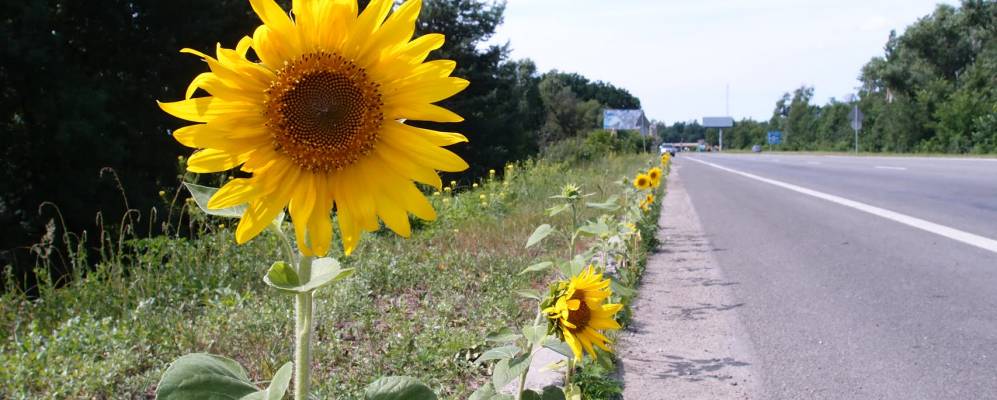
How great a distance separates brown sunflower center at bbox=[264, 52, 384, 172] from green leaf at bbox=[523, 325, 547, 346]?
2.96 feet

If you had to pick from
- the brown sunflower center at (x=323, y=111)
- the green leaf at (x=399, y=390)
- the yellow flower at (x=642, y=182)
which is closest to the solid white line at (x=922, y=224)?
the yellow flower at (x=642, y=182)

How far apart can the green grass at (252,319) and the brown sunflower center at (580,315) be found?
3.11 ft

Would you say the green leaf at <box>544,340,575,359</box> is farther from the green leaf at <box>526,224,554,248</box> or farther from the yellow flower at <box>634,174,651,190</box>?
the yellow flower at <box>634,174,651,190</box>

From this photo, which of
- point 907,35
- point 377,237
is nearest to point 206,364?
point 377,237

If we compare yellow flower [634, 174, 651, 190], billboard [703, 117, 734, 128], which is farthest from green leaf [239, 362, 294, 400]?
billboard [703, 117, 734, 128]

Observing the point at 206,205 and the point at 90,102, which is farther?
the point at 90,102

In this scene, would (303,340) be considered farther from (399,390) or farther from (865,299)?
(865,299)

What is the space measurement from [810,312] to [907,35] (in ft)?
150

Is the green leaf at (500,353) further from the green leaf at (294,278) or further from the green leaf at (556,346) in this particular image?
the green leaf at (294,278)

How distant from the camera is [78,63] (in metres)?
10.1

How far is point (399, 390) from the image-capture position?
121 centimetres

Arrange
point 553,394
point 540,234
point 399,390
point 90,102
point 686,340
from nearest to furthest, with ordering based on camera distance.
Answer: point 399,390
point 553,394
point 540,234
point 686,340
point 90,102

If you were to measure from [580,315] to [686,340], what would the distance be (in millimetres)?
2135

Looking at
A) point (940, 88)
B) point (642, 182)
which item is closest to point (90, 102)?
point (642, 182)
